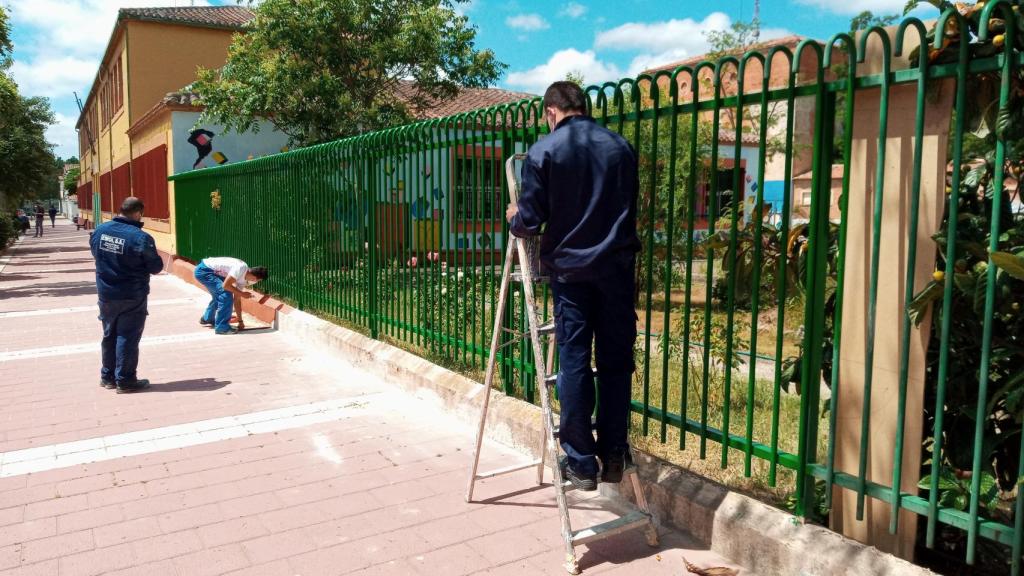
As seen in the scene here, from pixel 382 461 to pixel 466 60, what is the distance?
43.3ft

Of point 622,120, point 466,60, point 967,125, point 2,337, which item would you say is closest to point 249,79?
point 466,60

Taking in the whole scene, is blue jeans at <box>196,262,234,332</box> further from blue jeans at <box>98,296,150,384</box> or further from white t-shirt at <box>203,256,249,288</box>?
blue jeans at <box>98,296,150,384</box>

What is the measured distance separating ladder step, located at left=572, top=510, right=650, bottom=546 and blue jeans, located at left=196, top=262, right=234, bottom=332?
288 inches

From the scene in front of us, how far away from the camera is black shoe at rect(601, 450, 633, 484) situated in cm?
353

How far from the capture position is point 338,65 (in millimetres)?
16344

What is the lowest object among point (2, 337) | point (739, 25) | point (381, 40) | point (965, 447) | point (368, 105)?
point (2, 337)

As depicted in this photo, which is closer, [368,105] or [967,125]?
[967,125]

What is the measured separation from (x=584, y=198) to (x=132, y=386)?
16.4ft

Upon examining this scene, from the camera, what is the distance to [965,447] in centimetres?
276

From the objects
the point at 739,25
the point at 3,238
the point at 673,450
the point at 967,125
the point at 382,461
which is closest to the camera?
the point at 967,125

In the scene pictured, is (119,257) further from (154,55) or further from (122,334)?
(154,55)

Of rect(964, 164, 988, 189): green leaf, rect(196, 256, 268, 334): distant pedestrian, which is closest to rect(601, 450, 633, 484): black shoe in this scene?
rect(964, 164, 988, 189): green leaf

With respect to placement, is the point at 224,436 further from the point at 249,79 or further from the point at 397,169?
the point at 249,79

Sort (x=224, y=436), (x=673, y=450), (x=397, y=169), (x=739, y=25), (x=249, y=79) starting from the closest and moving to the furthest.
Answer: (x=673, y=450) → (x=224, y=436) → (x=397, y=169) → (x=249, y=79) → (x=739, y=25)
